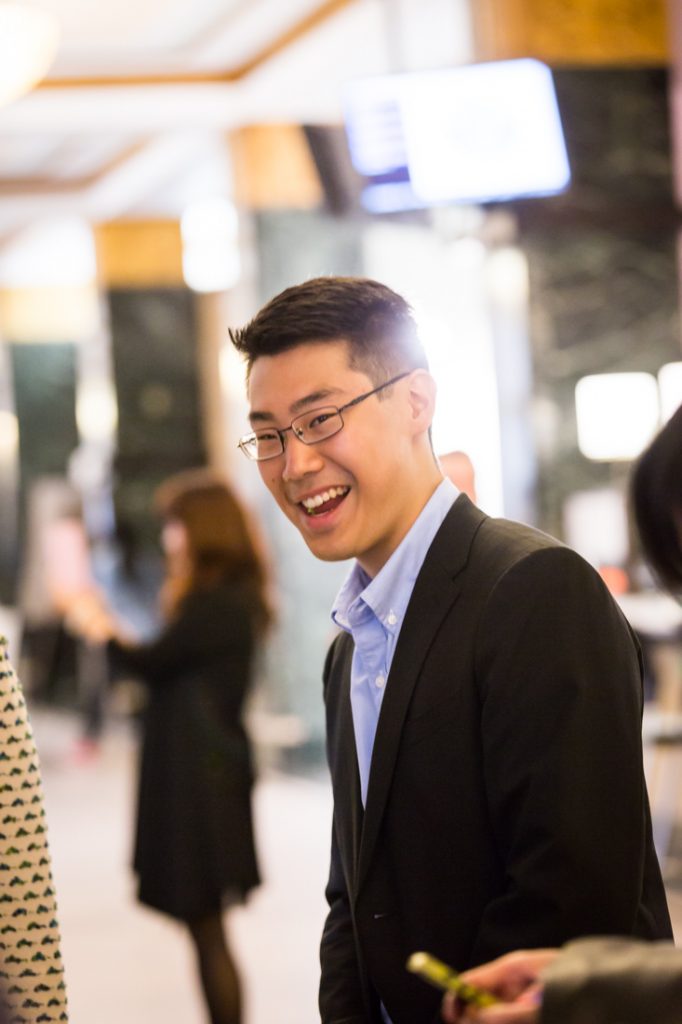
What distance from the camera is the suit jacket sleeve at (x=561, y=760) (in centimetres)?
157

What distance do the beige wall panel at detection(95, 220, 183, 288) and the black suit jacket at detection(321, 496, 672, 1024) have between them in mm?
11577

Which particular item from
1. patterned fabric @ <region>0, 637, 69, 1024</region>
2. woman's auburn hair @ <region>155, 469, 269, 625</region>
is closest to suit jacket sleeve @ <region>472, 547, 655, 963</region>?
patterned fabric @ <region>0, 637, 69, 1024</region>

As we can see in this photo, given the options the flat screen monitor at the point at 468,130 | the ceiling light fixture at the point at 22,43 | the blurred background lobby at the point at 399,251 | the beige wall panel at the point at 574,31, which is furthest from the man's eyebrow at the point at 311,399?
the beige wall panel at the point at 574,31

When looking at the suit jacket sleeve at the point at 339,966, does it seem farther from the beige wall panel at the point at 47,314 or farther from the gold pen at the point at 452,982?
the beige wall panel at the point at 47,314

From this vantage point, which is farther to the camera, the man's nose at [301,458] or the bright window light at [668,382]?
the bright window light at [668,382]

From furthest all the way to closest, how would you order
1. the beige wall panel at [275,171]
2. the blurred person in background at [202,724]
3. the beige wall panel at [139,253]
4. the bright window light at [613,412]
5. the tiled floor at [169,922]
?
1. the beige wall panel at [139,253]
2. the beige wall panel at [275,171]
3. the bright window light at [613,412]
4. the tiled floor at [169,922]
5. the blurred person in background at [202,724]

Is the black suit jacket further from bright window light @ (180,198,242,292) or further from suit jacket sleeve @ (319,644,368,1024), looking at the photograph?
bright window light @ (180,198,242,292)

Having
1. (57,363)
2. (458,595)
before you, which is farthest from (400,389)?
(57,363)

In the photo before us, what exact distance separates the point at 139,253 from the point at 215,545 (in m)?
9.35

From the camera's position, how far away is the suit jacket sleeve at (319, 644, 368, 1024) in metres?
1.93

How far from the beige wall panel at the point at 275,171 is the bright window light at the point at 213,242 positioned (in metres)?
2.88

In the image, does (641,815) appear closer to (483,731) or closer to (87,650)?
(483,731)

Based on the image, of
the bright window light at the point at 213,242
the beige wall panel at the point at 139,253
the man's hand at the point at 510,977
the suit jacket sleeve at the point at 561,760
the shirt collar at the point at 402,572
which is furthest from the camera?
the beige wall panel at the point at 139,253

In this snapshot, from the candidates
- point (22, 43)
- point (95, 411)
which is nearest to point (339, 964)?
point (22, 43)
